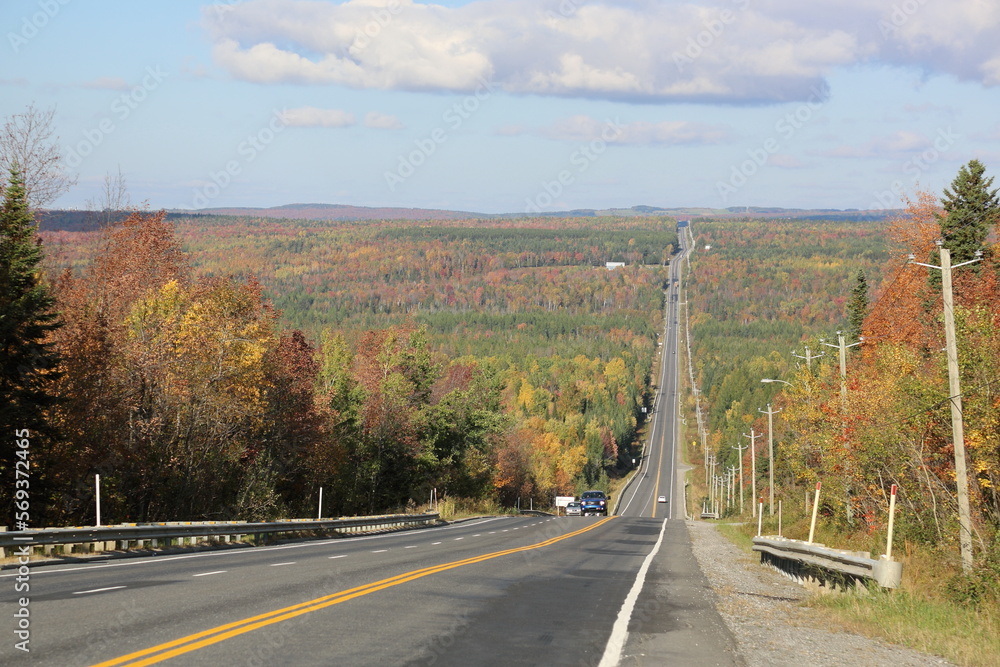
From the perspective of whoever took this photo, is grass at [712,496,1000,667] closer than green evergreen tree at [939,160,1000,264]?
Yes

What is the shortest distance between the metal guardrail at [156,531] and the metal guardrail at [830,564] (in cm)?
1547

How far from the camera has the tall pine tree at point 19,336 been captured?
28797 mm

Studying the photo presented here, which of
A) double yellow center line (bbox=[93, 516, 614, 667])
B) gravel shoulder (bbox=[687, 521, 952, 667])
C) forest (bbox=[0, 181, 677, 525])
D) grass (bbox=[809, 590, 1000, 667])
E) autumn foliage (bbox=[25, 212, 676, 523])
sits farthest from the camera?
autumn foliage (bbox=[25, 212, 676, 523])

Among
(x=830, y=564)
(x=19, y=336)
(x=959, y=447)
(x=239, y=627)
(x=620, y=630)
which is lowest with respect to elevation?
(x=830, y=564)

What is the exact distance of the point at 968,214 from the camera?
169 ft

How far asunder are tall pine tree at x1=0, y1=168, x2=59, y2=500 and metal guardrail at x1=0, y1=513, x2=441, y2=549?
5264mm

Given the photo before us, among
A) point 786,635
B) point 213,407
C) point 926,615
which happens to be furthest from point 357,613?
point 213,407

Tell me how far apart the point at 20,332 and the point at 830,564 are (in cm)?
2412

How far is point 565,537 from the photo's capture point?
128 feet

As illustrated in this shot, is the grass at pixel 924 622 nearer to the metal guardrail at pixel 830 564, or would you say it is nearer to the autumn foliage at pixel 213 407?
the metal guardrail at pixel 830 564

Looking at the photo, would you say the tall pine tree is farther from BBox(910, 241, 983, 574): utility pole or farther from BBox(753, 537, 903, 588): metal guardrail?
BBox(910, 241, 983, 574): utility pole

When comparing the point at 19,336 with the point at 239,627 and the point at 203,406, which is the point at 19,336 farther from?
the point at 239,627

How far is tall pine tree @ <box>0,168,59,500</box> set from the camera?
2880 cm

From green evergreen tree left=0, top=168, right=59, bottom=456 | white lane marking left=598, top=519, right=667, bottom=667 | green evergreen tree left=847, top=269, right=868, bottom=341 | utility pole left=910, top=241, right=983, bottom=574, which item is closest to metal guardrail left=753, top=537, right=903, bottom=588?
utility pole left=910, top=241, right=983, bottom=574
